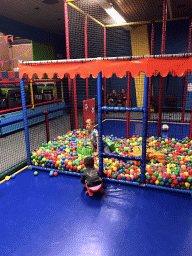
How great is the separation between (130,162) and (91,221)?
1.54m

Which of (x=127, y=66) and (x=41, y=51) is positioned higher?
(x=41, y=51)

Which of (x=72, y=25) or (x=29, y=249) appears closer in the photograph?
(x=29, y=249)

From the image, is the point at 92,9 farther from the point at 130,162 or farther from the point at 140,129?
the point at 130,162

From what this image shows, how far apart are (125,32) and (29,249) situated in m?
8.73

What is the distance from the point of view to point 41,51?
848 centimetres

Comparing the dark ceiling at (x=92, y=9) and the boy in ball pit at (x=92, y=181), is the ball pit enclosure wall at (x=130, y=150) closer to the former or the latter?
the boy in ball pit at (x=92, y=181)

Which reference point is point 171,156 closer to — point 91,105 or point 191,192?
point 191,192

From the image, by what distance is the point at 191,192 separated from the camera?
2.89m

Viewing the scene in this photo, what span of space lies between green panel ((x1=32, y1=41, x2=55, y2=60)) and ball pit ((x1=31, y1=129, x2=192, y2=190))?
4388 mm

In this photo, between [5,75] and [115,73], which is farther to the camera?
[5,75]

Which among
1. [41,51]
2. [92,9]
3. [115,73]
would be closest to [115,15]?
[92,9]

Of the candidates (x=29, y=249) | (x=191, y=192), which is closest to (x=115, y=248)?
(x=29, y=249)

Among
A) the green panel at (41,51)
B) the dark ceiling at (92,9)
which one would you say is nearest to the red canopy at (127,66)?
the dark ceiling at (92,9)

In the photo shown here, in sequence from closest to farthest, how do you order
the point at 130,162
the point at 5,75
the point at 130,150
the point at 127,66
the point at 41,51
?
1. the point at 127,66
2. the point at 130,162
3. the point at 130,150
4. the point at 5,75
5. the point at 41,51
